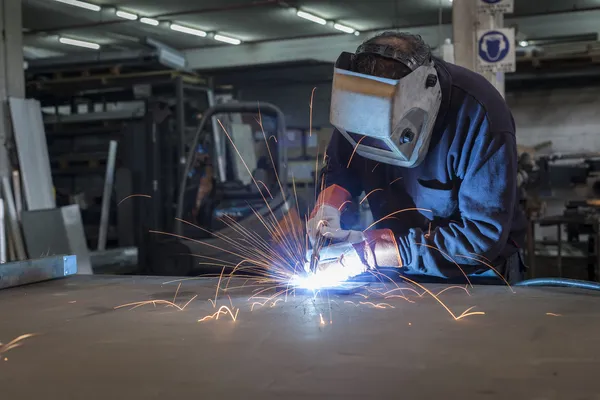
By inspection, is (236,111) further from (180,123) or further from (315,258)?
(315,258)

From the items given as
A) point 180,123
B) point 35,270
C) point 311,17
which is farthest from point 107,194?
point 35,270

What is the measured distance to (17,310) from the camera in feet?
5.67

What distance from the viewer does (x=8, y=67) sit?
6.05m

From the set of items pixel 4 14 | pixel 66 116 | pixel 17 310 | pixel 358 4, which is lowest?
pixel 17 310

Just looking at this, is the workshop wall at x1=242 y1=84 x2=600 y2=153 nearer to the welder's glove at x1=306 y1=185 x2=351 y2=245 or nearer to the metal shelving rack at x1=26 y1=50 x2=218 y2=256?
the metal shelving rack at x1=26 y1=50 x2=218 y2=256

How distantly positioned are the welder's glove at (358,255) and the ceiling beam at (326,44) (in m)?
6.86

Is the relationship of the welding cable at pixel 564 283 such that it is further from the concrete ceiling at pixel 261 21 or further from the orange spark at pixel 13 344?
the concrete ceiling at pixel 261 21

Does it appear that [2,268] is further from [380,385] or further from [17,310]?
[380,385]

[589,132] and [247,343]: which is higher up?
[589,132]

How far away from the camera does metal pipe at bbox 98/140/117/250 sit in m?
7.00

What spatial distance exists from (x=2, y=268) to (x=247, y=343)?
1.20 meters

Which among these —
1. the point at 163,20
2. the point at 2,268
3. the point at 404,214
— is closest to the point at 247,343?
the point at 404,214

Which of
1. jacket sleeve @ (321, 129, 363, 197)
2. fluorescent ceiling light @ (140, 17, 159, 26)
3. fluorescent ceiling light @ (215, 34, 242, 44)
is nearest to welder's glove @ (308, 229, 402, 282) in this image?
jacket sleeve @ (321, 129, 363, 197)

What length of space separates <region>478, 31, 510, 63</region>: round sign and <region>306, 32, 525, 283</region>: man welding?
194cm
